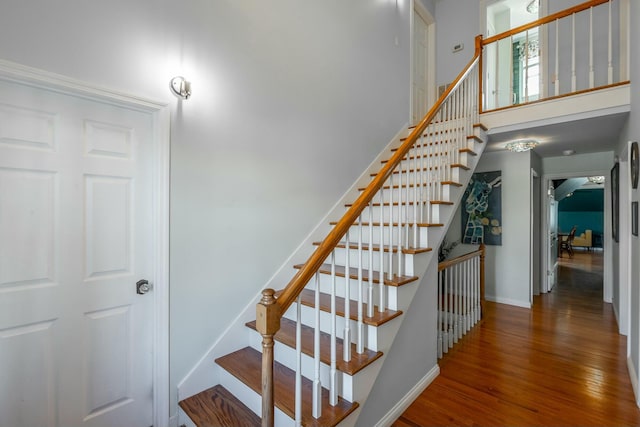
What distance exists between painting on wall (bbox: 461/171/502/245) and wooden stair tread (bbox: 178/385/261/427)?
170 inches

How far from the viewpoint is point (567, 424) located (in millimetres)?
1957

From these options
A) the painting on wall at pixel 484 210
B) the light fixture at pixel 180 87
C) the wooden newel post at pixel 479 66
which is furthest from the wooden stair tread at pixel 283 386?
the painting on wall at pixel 484 210

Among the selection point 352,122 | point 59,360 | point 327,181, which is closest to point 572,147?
point 352,122

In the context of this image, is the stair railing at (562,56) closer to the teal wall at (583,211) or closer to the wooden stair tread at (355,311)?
the wooden stair tread at (355,311)

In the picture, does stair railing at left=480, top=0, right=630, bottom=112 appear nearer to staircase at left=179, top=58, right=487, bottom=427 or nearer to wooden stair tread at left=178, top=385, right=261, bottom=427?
staircase at left=179, top=58, right=487, bottom=427

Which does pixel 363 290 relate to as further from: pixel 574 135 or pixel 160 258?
pixel 574 135

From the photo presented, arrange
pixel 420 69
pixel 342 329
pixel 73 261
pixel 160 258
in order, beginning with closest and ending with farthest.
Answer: pixel 73 261 < pixel 160 258 < pixel 342 329 < pixel 420 69

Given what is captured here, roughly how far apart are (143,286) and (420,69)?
16.6 feet

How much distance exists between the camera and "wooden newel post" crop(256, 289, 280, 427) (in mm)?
1195

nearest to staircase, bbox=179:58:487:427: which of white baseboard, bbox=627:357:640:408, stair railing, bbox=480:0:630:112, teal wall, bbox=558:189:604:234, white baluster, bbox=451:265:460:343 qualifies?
white baluster, bbox=451:265:460:343

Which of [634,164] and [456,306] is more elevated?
[634,164]

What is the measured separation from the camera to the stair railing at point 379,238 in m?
1.25

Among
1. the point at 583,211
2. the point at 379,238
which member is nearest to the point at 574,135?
the point at 379,238

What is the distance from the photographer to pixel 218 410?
184 centimetres
